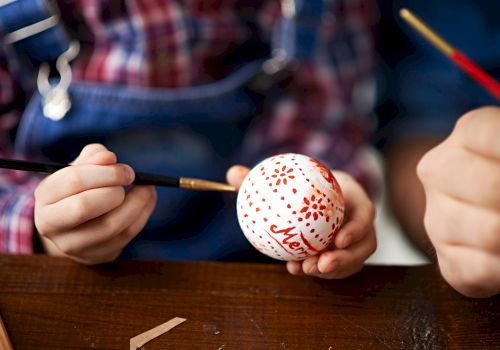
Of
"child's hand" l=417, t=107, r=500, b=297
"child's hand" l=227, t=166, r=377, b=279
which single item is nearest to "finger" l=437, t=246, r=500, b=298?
"child's hand" l=417, t=107, r=500, b=297

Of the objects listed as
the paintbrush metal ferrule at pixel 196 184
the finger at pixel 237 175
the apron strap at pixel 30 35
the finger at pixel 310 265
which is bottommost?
the finger at pixel 310 265

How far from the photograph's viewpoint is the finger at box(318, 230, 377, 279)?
0.65m

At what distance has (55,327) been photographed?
0.65m

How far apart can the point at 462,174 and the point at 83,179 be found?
0.45 m

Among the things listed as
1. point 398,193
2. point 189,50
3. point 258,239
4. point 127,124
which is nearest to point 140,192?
point 258,239

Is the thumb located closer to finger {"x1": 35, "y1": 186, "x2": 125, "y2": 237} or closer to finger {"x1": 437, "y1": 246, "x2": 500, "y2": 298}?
finger {"x1": 35, "y1": 186, "x2": 125, "y2": 237}

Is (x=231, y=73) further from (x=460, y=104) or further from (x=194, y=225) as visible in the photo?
(x=460, y=104)

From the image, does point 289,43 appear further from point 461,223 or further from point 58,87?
point 461,223

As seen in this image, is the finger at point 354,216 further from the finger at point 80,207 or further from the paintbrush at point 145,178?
the finger at point 80,207

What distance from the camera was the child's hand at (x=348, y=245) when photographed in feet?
2.15

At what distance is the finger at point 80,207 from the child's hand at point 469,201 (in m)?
0.39

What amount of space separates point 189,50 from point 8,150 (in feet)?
1.41

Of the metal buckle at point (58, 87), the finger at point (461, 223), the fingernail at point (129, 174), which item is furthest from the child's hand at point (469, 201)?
the metal buckle at point (58, 87)

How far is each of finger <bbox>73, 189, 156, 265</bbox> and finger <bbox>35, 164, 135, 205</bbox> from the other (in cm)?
8
